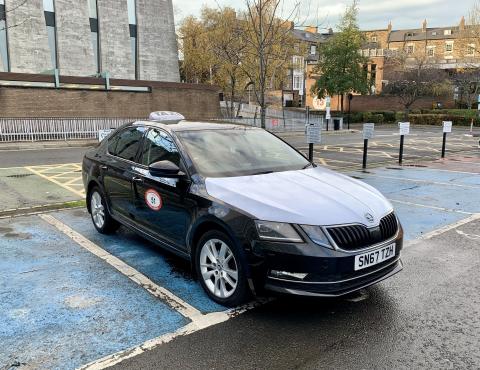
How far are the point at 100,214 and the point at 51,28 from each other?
98.8ft

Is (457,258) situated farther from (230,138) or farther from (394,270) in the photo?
(230,138)

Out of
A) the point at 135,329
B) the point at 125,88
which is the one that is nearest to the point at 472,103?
the point at 125,88

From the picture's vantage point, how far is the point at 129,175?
5102mm

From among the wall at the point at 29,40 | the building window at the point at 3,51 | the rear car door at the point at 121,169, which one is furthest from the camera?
the wall at the point at 29,40

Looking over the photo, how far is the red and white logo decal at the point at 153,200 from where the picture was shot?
14.9 feet

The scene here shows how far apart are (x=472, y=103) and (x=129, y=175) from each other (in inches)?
2162

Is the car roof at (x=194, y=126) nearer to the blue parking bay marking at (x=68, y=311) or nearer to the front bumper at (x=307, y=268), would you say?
the blue parking bay marking at (x=68, y=311)

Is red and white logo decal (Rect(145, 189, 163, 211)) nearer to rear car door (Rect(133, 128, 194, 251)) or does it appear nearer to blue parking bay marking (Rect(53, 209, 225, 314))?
rear car door (Rect(133, 128, 194, 251))

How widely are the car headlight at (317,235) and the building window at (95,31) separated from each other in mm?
33629

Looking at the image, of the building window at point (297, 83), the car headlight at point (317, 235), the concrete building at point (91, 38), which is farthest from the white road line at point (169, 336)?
the building window at point (297, 83)

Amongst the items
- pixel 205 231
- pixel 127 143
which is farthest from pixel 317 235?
pixel 127 143

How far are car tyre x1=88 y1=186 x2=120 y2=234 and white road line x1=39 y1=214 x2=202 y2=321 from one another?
26 centimetres

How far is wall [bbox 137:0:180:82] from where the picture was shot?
1409 inches

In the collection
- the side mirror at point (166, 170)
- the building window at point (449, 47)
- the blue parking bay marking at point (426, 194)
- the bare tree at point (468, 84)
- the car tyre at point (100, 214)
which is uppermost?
the building window at point (449, 47)
